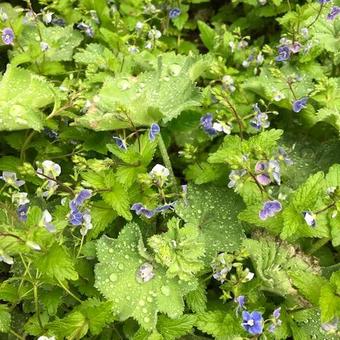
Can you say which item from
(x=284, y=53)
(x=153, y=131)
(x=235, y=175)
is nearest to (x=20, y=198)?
(x=153, y=131)

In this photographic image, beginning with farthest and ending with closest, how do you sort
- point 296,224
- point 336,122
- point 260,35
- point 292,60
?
point 260,35 < point 292,60 < point 336,122 < point 296,224

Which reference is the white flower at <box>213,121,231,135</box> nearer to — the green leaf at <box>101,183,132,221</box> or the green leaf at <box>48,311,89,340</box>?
the green leaf at <box>101,183,132,221</box>

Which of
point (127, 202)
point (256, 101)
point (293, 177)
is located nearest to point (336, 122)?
point (293, 177)

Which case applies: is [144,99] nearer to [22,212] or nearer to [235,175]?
[235,175]

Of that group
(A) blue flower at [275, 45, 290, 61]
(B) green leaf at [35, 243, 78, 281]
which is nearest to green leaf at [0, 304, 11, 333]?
(B) green leaf at [35, 243, 78, 281]

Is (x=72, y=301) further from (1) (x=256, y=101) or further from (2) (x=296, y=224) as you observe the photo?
(1) (x=256, y=101)

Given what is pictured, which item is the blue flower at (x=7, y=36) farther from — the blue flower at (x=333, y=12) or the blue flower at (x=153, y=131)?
the blue flower at (x=333, y=12)

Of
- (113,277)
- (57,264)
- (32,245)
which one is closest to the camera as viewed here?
(32,245)
